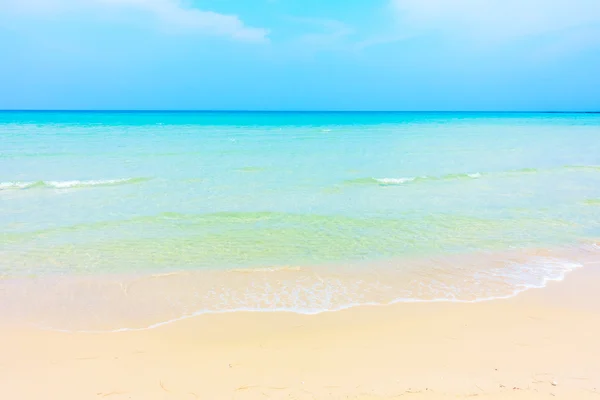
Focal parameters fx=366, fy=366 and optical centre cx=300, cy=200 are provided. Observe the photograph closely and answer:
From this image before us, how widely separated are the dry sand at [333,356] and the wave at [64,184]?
11.1 metres

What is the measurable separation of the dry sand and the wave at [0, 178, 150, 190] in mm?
11068

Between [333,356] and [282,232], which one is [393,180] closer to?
[282,232]

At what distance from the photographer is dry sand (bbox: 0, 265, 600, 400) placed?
3.71 m

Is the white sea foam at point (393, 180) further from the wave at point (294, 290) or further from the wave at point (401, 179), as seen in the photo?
the wave at point (294, 290)

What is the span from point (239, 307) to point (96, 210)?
7.74 metres

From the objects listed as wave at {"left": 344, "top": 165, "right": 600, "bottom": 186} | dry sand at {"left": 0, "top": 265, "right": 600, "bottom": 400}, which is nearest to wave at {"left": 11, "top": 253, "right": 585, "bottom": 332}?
dry sand at {"left": 0, "top": 265, "right": 600, "bottom": 400}

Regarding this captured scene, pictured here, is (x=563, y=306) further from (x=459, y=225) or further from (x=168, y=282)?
(x=168, y=282)

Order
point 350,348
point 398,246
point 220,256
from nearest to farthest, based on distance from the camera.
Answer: point 350,348 → point 220,256 → point 398,246

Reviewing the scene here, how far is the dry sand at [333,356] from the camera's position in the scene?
371 centimetres

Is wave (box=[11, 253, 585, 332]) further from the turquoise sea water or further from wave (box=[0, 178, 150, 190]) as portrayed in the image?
wave (box=[0, 178, 150, 190])

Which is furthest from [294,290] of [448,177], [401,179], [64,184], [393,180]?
[448,177]

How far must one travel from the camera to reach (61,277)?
6.50 m

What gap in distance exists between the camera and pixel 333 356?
14.0ft

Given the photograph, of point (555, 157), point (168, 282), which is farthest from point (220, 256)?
point (555, 157)
